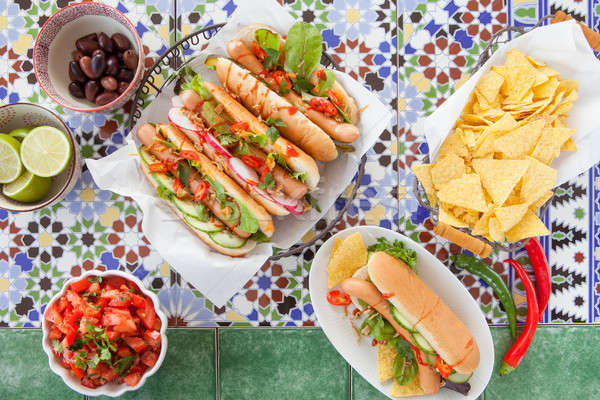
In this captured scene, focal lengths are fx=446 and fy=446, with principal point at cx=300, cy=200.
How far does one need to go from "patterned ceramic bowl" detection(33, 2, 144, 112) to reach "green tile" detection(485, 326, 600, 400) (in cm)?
203

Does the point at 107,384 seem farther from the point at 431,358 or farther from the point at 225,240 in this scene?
the point at 431,358

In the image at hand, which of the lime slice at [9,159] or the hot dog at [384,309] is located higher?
the lime slice at [9,159]

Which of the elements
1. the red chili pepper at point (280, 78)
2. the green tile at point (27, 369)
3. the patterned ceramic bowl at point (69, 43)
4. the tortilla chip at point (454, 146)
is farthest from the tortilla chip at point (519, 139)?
the green tile at point (27, 369)

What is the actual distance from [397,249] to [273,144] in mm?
650

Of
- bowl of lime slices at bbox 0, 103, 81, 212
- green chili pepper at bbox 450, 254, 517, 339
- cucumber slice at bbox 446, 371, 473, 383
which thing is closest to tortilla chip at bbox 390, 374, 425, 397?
cucumber slice at bbox 446, 371, 473, 383

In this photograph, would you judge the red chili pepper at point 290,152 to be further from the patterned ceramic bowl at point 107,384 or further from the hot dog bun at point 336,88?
the patterned ceramic bowl at point 107,384

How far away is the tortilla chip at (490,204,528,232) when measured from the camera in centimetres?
167

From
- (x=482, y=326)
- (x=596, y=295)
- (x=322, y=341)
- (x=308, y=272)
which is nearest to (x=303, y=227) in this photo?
(x=308, y=272)

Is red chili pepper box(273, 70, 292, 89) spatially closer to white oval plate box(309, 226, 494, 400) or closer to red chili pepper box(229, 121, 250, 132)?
red chili pepper box(229, 121, 250, 132)

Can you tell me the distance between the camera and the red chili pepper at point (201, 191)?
173 centimetres

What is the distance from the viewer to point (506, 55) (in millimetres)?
1786

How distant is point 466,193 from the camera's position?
1706 millimetres

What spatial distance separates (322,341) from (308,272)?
313 mm

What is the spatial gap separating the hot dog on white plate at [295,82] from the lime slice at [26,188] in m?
0.91
